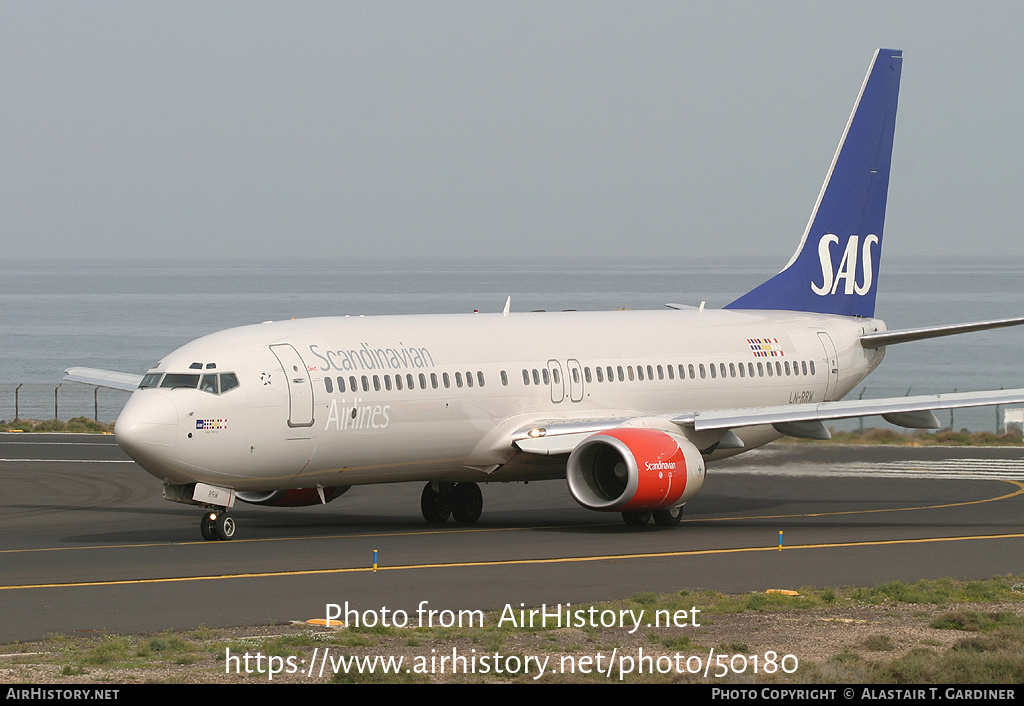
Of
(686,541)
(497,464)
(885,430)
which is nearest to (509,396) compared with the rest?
(497,464)

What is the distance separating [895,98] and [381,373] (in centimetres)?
1849

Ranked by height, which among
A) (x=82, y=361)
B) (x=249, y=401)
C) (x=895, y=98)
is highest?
(x=895, y=98)

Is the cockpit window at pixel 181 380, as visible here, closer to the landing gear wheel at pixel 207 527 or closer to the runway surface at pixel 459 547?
the landing gear wheel at pixel 207 527

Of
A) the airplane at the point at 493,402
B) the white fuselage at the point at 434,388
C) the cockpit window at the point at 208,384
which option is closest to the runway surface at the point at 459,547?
the airplane at the point at 493,402

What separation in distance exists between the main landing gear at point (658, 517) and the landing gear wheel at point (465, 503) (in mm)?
3557

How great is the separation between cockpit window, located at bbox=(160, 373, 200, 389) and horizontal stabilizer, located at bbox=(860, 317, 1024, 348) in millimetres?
16128

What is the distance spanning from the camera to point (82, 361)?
120 m

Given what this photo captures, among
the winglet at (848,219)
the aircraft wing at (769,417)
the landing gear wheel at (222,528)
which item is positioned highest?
the winglet at (848,219)

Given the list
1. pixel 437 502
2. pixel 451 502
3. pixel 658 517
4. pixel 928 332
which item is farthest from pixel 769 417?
pixel 437 502

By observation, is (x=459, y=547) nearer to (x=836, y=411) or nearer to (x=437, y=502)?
(x=437, y=502)

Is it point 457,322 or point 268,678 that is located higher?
point 457,322

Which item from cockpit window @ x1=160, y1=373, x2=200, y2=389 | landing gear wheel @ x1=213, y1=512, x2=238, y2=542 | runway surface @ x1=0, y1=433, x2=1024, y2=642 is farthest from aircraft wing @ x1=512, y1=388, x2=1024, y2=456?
cockpit window @ x1=160, y1=373, x2=200, y2=389

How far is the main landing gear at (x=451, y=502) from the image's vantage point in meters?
32.4

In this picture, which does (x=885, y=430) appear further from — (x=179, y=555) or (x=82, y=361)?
(x=82, y=361)
